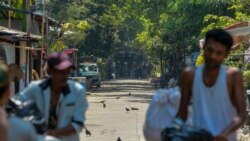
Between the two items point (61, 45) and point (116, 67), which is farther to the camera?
point (116, 67)

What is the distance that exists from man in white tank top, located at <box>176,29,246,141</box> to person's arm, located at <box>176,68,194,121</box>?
0.15ft

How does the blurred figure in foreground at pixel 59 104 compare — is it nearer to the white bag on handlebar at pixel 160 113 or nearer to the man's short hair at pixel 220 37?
the white bag on handlebar at pixel 160 113

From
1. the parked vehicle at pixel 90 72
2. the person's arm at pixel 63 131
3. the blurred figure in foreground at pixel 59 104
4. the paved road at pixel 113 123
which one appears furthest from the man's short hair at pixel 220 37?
the parked vehicle at pixel 90 72

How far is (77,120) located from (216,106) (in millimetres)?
1062

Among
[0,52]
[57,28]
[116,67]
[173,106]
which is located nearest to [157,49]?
[57,28]

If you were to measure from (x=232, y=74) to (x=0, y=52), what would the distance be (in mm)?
15635

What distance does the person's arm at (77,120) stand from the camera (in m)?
5.10

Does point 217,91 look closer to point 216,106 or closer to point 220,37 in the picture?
point 216,106

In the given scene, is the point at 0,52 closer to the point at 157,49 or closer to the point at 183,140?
the point at 183,140

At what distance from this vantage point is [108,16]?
179 feet

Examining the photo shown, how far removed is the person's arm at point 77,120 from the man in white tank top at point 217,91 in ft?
2.91

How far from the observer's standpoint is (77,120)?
5.18m

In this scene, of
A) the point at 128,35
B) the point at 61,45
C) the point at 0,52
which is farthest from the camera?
the point at 128,35

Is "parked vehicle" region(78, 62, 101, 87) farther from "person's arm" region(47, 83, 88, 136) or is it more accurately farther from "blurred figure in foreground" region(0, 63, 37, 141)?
"blurred figure in foreground" region(0, 63, 37, 141)
